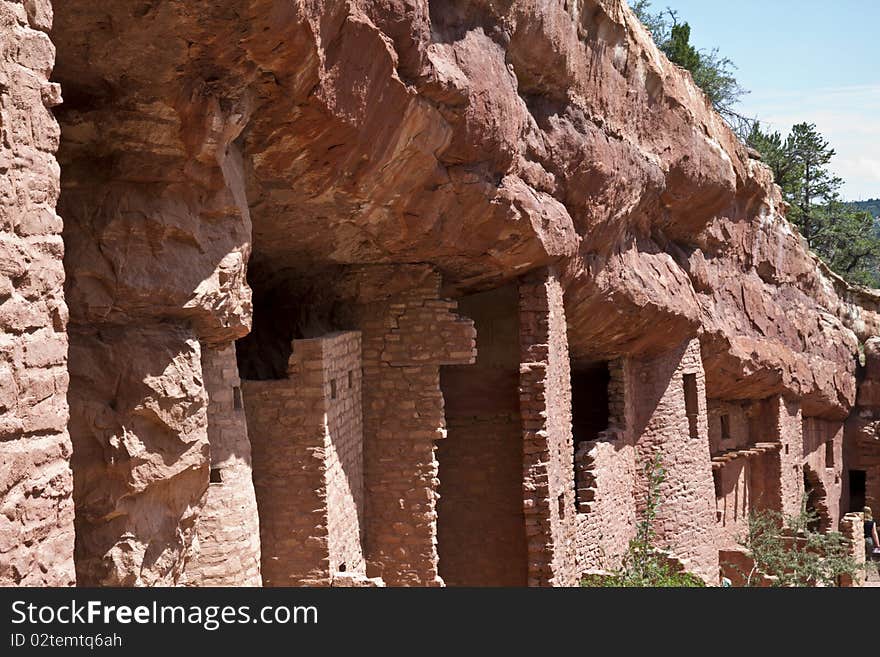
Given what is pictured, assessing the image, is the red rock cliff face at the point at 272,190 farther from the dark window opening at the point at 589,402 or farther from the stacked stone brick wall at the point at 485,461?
the dark window opening at the point at 589,402

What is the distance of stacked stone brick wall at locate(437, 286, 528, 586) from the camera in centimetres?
1146

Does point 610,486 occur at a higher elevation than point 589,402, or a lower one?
lower

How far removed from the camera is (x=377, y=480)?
10.3 metres

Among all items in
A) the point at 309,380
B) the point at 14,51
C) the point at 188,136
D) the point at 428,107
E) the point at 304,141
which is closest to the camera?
the point at 14,51

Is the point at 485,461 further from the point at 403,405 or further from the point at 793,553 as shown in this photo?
the point at 793,553

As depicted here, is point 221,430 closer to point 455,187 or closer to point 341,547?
point 341,547

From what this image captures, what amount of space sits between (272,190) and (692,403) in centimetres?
960

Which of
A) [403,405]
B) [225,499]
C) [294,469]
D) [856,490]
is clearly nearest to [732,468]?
[856,490]

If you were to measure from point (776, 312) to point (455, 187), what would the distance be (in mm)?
11209

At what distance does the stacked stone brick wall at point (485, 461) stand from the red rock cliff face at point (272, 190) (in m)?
0.68

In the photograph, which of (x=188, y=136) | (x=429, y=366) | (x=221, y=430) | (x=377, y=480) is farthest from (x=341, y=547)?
(x=188, y=136)

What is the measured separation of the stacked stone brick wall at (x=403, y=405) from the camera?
10.3 meters

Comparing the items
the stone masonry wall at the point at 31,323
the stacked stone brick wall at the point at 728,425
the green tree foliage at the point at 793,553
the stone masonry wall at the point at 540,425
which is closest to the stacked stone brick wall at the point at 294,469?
the stone masonry wall at the point at 540,425

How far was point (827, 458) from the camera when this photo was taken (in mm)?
22984
